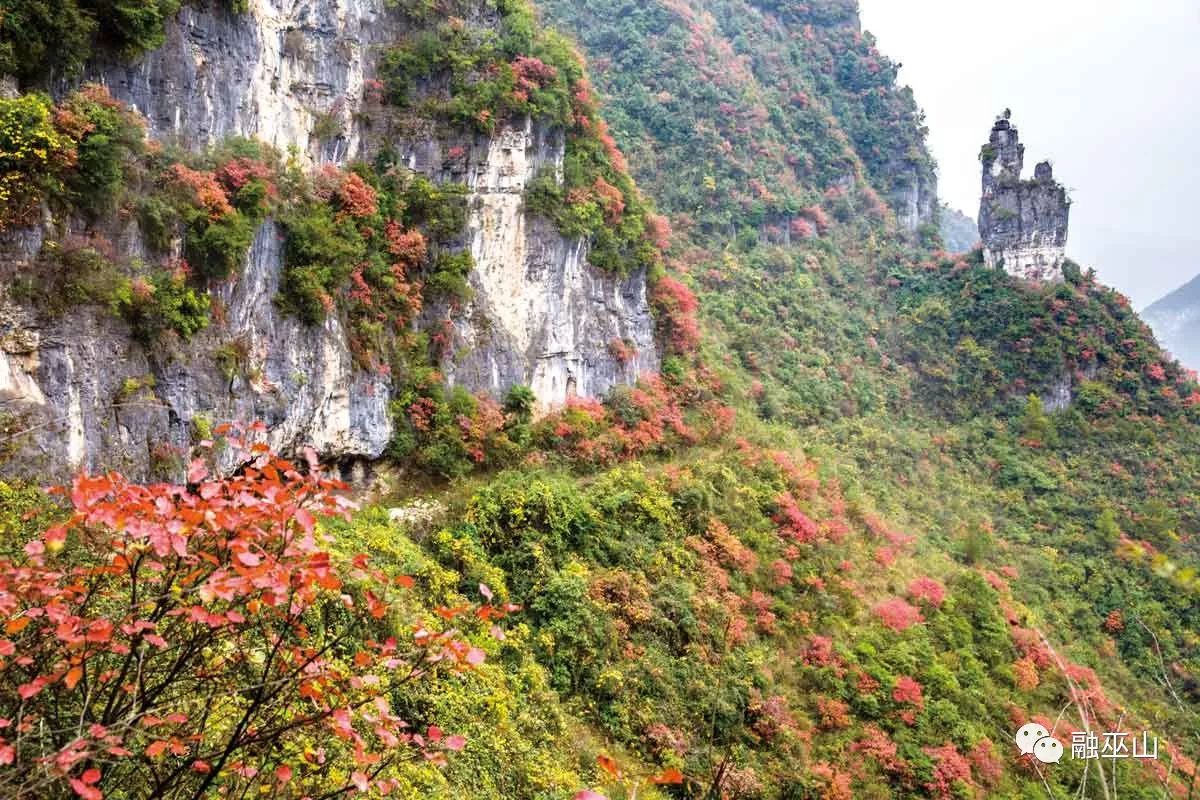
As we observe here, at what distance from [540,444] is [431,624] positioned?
243 inches

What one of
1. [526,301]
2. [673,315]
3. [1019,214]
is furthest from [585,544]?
[1019,214]

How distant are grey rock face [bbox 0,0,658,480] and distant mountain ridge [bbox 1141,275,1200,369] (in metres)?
75.2

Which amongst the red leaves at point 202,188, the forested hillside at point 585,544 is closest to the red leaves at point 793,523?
the forested hillside at point 585,544

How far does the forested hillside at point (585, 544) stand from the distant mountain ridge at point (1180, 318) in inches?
2139

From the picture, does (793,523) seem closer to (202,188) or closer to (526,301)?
(526,301)

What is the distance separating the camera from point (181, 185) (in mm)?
9477

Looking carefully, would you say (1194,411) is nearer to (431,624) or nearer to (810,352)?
(810,352)

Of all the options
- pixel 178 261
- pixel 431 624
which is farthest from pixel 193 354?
pixel 431 624

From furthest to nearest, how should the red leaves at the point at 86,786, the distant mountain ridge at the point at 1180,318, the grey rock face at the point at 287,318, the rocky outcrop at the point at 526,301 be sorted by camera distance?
1. the distant mountain ridge at the point at 1180,318
2. the rocky outcrop at the point at 526,301
3. the grey rock face at the point at 287,318
4. the red leaves at the point at 86,786

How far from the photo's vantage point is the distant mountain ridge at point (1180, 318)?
6812cm

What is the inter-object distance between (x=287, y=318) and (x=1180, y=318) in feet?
313

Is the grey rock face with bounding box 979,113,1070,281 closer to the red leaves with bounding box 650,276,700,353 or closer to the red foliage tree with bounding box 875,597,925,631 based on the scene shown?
the red leaves with bounding box 650,276,700,353

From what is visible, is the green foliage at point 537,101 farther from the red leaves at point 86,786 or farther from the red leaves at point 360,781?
the red leaves at point 86,786

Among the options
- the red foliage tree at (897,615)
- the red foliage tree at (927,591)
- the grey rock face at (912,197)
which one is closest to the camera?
the red foliage tree at (897,615)
